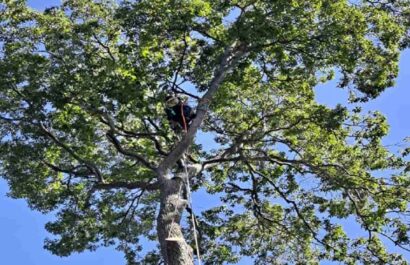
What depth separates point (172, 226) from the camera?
339 inches

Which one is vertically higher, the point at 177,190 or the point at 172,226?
the point at 177,190

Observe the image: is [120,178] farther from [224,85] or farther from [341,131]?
[341,131]

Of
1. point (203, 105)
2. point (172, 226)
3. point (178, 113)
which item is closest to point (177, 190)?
point (172, 226)

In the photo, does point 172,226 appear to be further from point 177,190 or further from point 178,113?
point 178,113

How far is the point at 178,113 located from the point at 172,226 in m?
2.44

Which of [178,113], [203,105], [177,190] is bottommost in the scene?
[177,190]

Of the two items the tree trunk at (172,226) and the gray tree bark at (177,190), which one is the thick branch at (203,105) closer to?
the gray tree bark at (177,190)

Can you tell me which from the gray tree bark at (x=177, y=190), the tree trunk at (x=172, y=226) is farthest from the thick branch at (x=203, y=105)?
the tree trunk at (x=172, y=226)

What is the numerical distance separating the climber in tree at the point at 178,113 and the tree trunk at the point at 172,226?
1167 millimetres

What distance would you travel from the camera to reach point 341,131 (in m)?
11.2

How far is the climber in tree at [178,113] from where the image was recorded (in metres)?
10.1

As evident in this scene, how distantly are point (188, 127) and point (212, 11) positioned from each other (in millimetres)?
2126

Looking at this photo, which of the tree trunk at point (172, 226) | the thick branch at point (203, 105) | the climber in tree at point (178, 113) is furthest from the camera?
the climber in tree at point (178, 113)

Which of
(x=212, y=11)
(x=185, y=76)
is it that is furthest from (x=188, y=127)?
(x=212, y=11)
